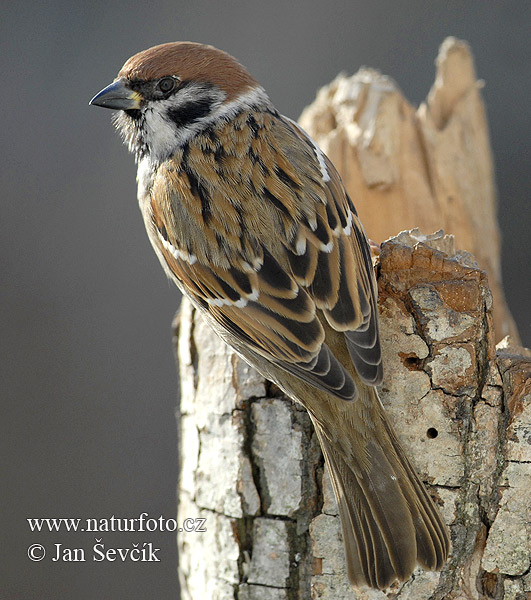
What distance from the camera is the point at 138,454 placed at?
16.3ft

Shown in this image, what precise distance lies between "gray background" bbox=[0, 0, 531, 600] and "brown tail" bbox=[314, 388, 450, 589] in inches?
109

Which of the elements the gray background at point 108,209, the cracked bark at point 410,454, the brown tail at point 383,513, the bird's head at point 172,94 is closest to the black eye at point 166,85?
the bird's head at point 172,94

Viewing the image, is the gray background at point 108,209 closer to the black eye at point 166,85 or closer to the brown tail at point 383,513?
the black eye at point 166,85

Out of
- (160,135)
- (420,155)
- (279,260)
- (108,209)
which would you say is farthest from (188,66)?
(108,209)

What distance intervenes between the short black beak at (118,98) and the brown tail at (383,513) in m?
1.33

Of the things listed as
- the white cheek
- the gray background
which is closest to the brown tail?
the white cheek

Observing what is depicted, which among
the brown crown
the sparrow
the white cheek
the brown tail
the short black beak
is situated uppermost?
the brown crown

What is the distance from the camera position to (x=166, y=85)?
2.75 metres

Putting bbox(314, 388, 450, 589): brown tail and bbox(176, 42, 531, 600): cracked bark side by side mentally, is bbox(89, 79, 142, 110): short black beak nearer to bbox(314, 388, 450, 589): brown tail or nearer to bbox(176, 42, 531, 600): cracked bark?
bbox(176, 42, 531, 600): cracked bark

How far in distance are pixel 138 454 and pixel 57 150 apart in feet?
6.91

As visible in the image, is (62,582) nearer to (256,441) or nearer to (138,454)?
(138,454)

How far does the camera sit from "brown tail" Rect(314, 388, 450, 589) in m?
2.18

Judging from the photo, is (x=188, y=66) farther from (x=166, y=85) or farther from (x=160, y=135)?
(x=160, y=135)

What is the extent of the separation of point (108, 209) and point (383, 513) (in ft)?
11.7
